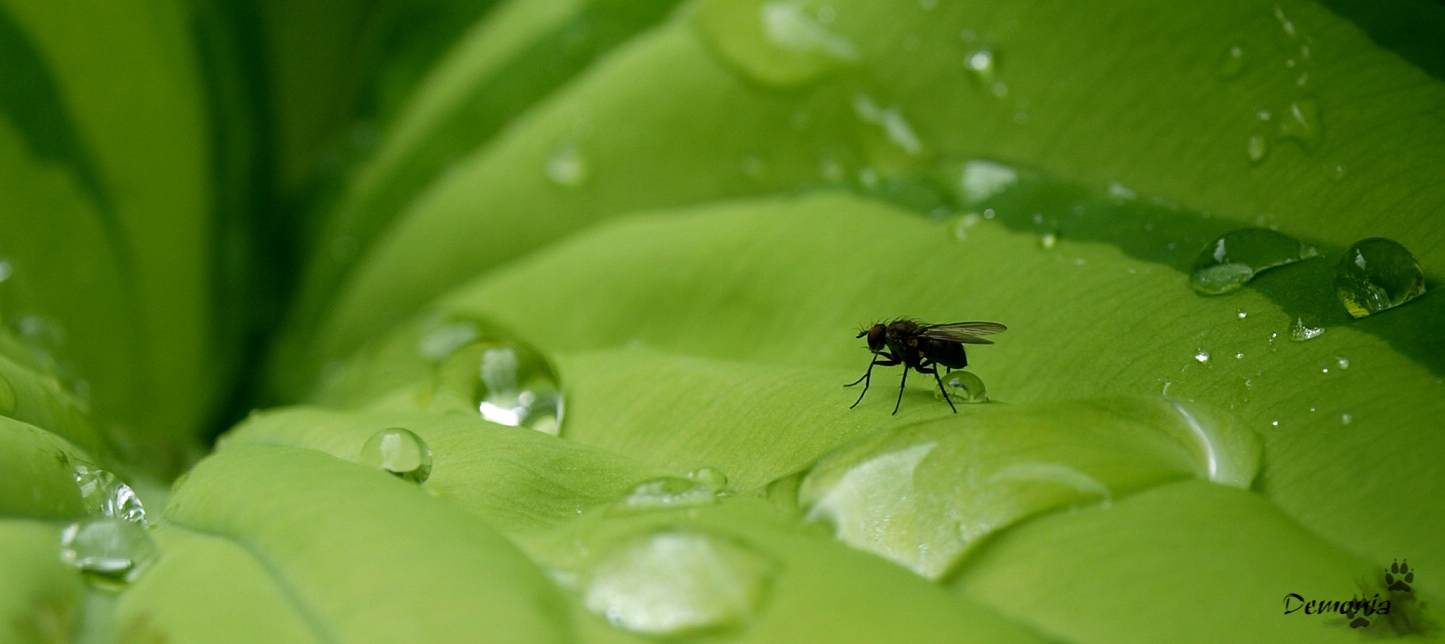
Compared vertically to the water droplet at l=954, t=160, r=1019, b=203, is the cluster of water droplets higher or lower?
higher

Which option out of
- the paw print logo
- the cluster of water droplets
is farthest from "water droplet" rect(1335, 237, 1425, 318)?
the cluster of water droplets

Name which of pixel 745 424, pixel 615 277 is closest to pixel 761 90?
pixel 615 277

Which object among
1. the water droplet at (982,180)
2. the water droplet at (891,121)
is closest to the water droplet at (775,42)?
the water droplet at (891,121)

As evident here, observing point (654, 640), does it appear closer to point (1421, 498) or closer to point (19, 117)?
point (1421, 498)

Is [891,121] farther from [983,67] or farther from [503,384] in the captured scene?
[503,384]

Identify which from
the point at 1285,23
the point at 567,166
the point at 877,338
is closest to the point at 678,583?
the point at 877,338

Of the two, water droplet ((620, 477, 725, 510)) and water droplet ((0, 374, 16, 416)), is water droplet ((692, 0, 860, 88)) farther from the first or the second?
water droplet ((0, 374, 16, 416))
